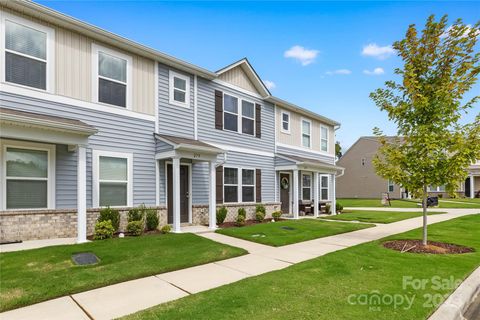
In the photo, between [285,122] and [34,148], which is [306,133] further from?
[34,148]

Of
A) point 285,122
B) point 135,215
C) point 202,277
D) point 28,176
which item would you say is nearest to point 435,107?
point 202,277

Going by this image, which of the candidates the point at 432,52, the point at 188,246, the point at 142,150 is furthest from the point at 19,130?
the point at 432,52

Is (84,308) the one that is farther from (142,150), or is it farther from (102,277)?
(142,150)

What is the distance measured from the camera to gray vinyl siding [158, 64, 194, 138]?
10.8 m

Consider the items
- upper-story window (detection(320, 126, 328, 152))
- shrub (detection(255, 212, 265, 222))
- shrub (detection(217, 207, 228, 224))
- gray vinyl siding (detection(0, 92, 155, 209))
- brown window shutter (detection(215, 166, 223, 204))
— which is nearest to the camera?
gray vinyl siding (detection(0, 92, 155, 209))

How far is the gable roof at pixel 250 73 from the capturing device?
1327 centimetres

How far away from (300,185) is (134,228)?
422 inches

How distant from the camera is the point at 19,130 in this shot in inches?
269

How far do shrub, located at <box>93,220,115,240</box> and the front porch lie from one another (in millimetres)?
8866

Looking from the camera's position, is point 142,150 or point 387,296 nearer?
point 387,296

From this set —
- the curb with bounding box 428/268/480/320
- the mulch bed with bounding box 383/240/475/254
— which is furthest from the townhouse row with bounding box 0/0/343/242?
the curb with bounding box 428/268/480/320

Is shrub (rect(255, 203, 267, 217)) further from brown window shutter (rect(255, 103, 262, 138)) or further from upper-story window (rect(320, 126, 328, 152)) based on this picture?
upper-story window (rect(320, 126, 328, 152))

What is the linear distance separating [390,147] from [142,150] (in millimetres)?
7581

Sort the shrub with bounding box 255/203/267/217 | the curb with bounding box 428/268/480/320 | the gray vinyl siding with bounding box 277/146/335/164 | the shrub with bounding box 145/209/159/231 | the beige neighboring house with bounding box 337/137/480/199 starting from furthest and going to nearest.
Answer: the beige neighboring house with bounding box 337/137/480/199
the gray vinyl siding with bounding box 277/146/335/164
the shrub with bounding box 255/203/267/217
the shrub with bounding box 145/209/159/231
the curb with bounding box 428/268/480/320
